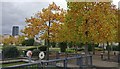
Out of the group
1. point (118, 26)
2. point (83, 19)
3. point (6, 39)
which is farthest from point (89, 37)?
point (6, 39)

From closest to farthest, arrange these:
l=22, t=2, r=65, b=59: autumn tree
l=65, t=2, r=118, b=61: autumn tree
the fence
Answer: the fence < l=65, t=2, r=118, b=61: autumn tree < l=22, t=2, r=65, b=59: autumn tree

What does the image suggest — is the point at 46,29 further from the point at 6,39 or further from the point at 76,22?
the point at 6,39

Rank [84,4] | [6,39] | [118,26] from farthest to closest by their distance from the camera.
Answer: [6,39] → [118,26] → [84,4]

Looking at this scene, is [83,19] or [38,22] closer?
[83,19]

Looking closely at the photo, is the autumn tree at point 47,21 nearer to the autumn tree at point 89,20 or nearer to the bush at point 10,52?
the bush at point 10,52

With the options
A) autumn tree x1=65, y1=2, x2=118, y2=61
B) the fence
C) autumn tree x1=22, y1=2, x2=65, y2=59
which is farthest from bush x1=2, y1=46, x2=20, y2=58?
the fence

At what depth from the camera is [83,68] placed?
Answer: 12578mm

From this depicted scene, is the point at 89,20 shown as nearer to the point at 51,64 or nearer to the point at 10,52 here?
the point at 51,64

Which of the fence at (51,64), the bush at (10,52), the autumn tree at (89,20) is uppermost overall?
the autumn tree at (89,20)

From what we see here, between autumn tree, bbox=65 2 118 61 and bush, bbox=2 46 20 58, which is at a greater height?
autumn tree, bbox=65 2 118 61

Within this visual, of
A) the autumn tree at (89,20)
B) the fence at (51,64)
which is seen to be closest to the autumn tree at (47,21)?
the autumn tree at (89,20)

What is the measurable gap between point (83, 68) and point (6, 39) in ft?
169

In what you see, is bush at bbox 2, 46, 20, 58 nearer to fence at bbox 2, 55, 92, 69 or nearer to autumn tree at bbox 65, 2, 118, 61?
autumn tree at bbox 65, 2, 118, 61

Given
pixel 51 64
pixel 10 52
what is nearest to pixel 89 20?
pixel 51 64
